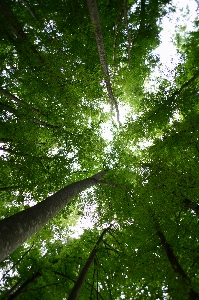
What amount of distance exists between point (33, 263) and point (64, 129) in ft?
15.9

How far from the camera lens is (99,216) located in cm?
816

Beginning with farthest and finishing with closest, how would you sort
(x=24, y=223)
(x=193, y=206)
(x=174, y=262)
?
(x=193, y=206) < (x=174, y=262) < (x=24, y=223)

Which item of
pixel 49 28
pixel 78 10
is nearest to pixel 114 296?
pixel 49 28

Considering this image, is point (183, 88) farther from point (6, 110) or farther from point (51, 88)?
point (6, 110)

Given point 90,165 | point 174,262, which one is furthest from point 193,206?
point 90,165

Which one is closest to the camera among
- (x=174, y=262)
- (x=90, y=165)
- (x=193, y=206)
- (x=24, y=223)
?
(x=24, y=223)

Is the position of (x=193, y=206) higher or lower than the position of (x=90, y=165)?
lower

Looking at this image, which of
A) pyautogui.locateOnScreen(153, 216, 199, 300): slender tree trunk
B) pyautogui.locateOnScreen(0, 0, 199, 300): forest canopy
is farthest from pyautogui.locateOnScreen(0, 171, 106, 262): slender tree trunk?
pyautogui.locateOnScreen(153, 216, 199, 300): slender tree trunk

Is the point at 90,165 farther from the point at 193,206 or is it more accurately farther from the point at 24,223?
the point at 24,223

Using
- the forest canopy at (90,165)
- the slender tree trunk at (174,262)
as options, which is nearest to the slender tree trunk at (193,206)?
the forest canopy at (90,165)

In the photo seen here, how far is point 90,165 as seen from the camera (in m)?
9.00

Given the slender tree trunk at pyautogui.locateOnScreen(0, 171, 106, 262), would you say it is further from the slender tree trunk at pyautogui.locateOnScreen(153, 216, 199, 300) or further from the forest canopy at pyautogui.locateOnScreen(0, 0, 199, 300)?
the slender tree trunk at pyautogui.locateOnScreen(153, 216, 199, 300)

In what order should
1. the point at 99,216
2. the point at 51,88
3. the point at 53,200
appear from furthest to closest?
the point at 99,216 < the point at 51,88 < the point at 53,200

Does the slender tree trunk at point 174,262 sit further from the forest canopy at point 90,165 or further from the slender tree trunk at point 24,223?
the slender tree trunk at point 24,223
